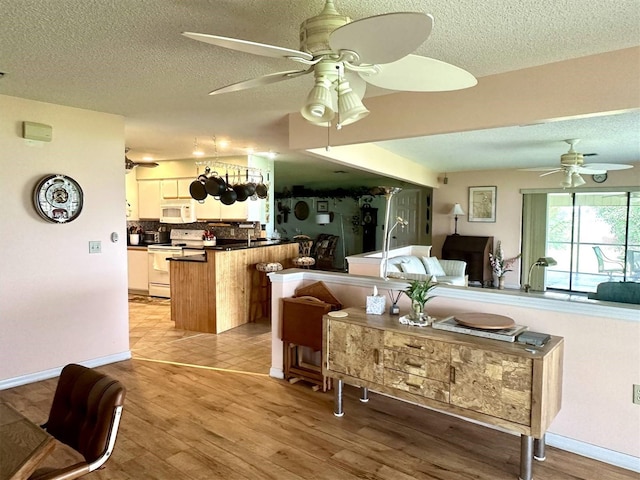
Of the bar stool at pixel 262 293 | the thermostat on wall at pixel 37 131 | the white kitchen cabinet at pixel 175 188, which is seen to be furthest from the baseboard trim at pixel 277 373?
the white kitchen cabinet at pixel 175 188

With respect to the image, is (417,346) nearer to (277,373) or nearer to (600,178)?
(277,373)

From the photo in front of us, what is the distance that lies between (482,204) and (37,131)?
7.42 metres

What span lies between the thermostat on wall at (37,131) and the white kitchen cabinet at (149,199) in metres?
3.86

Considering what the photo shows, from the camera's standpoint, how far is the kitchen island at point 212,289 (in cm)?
491

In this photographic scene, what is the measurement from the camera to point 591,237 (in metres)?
7.48

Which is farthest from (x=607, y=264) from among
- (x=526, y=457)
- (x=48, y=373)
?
(x=48, y=373)

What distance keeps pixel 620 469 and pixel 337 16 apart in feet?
9.16

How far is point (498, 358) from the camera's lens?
7.13 ft

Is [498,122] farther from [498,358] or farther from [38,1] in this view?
[38,1]

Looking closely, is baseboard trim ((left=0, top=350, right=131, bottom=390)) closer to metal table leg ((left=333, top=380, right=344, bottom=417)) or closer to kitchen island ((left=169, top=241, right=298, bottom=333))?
kitchen island ((left=169, top=241, right=298, bottom=333))

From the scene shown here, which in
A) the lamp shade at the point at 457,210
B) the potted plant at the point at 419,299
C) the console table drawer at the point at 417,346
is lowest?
the console table drawer at the point at 417,346

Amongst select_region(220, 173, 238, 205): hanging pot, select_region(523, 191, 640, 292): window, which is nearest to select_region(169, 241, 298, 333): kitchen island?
select_region(220, 173, 238, 205): hanging pot

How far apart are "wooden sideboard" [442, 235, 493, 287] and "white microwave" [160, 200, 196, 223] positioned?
4.88 meters

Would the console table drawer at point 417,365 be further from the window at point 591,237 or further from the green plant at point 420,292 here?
the window at point 591,237
